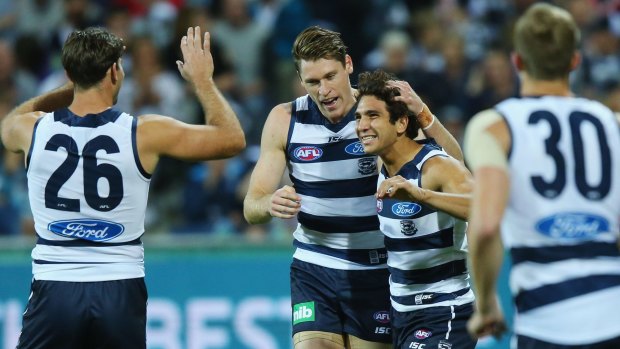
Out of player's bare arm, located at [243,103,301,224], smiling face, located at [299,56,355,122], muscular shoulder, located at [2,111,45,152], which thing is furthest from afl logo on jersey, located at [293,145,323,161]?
muscular shoulder, located at [2,111,45,152]

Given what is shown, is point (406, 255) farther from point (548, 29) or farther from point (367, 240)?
point (548, 29)

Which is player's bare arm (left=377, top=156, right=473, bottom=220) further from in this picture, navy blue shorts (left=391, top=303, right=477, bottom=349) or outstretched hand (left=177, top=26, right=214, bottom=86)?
outstretched hand (left=177, top=26, right=214, bottom=86)

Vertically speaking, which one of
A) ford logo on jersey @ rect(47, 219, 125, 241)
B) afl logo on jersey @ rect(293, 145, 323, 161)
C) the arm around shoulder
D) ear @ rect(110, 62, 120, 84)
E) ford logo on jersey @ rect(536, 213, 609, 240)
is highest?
ear @ rect(110, 62, 120, 84)

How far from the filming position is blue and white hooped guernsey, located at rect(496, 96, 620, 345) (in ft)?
14.5

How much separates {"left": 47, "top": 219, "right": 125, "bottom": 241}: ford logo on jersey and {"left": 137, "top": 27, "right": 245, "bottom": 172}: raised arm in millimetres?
372

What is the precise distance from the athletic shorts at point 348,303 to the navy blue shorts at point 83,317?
1.21 meters

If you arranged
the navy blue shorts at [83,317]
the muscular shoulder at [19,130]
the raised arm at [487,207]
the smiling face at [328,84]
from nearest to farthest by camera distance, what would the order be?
the raised arm at [487,207]
the navy blue shorts at [83,317]
the muscular shoulder at [19,130]
the smiling face at [328,84]

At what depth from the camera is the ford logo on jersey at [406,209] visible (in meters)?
5.96

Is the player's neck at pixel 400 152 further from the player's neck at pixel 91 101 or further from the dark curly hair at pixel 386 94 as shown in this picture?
the player's neck at pixel 91 101

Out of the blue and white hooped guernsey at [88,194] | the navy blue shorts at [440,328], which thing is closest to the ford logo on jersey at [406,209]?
the navy blue shorts at [440,328]

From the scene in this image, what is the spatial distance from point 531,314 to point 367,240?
2.19m

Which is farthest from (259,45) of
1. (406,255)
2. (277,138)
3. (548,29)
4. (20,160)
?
(548,29)

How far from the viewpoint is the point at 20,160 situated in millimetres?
11062

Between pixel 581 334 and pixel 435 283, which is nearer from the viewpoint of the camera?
pixel 581 334
